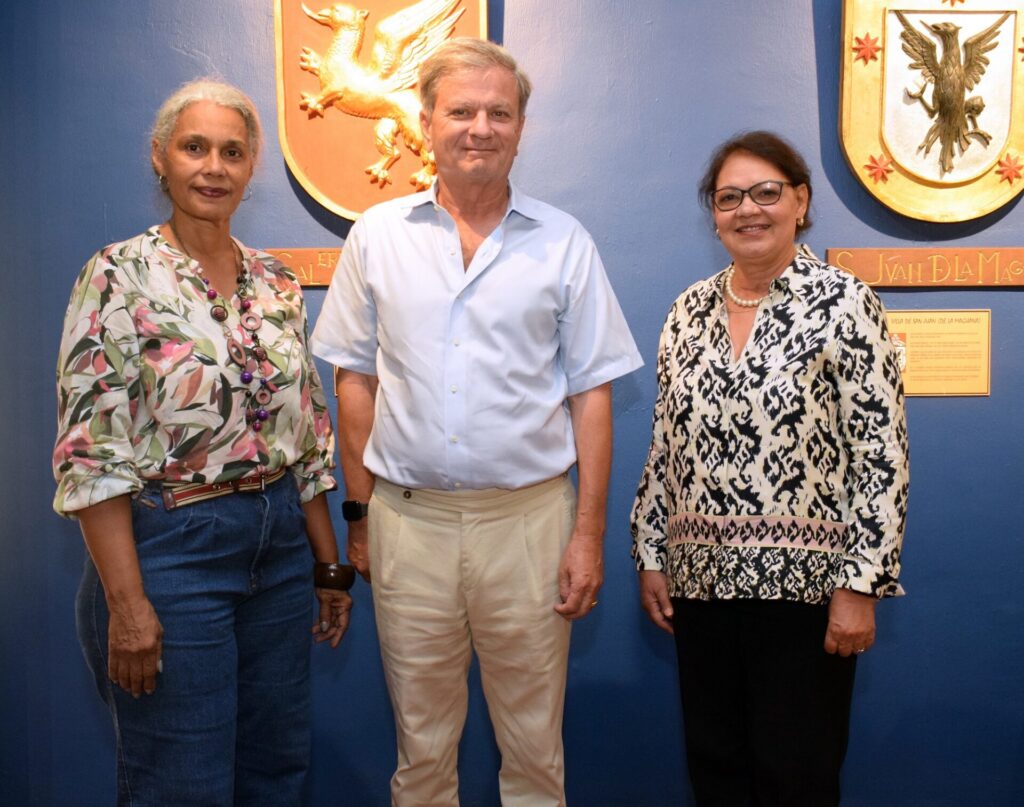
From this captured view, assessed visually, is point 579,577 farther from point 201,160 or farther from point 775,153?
point 201,160

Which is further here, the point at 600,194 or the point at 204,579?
the point at 600,194

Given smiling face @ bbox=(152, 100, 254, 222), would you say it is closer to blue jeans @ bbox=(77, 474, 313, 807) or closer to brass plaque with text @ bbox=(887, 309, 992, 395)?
blue jeans @ bbox=(77, 474, 313, 807)

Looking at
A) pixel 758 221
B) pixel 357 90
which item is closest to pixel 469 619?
pixel 758 221

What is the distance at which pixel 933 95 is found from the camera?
2.16 meters

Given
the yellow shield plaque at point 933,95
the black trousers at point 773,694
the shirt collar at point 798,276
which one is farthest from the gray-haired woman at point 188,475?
the yellow shield plaque at point 933,95

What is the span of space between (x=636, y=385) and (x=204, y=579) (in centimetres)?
131

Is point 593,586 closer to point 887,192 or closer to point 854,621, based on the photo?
point 854,621

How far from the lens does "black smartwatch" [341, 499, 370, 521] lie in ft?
5.85

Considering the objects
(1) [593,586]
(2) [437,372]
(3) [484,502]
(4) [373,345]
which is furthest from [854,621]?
(4) [373,345]

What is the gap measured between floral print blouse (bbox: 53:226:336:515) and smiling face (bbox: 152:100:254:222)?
0.09m

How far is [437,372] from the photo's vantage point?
163 centimetres

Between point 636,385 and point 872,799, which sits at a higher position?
point 636,385

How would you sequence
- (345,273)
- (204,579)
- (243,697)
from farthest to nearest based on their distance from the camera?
(345,273), (243,697), (204,579)

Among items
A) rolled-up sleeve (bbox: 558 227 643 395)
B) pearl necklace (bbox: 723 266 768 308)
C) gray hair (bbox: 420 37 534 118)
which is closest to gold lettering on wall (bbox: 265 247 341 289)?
gray hair (bbox: 420 37 534 118)
